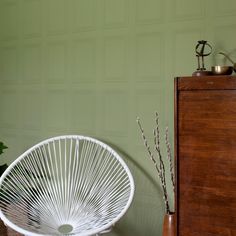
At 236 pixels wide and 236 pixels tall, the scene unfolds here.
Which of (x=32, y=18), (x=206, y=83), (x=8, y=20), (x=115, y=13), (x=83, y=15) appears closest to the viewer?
(x=206, y=83)

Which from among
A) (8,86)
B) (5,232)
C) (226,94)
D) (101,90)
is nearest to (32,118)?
(8,86)

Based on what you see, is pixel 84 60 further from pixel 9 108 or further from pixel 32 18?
pixel 9 108

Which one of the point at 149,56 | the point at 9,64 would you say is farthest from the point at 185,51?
the point at 9,64

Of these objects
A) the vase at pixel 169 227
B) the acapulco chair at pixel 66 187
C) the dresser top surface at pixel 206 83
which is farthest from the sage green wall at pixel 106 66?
the dresser top surface at pixel 206 83

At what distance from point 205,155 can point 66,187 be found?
3.63 ft

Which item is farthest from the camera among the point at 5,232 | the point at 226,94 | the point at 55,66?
the point at 55,66

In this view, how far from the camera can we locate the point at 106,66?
2137 millimetres

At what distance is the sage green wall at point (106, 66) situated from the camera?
6.15 feet

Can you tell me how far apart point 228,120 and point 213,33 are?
661mm

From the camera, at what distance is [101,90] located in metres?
2.16

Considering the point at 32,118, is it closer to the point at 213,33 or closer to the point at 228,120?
the point at 213,33

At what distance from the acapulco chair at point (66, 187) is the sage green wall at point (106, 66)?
123 millimetres

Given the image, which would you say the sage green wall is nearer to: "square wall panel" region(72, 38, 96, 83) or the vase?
"square wall panel" region(72, 38, 96, 83)

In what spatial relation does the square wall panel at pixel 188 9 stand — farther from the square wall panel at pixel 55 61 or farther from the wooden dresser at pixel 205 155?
the square wall panel at pixel 55 61
